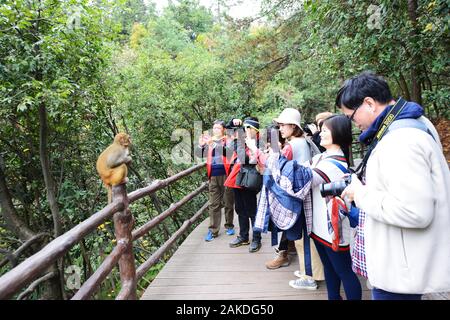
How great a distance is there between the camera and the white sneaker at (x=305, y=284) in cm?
247

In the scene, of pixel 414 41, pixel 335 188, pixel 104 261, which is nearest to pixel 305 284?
pixel 335 188

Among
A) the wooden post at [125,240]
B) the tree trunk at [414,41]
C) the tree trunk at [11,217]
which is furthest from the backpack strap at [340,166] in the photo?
the tree trunk at [11,217]

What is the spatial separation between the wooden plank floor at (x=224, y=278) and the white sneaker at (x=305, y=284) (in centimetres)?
3

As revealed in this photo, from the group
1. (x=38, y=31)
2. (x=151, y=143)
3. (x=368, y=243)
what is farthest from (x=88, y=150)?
(x=368, y=243)

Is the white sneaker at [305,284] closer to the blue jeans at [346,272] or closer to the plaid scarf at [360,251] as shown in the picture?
the blue jeans at [346,272]

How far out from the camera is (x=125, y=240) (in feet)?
6.74

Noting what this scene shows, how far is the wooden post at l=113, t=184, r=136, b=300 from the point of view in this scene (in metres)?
2.03

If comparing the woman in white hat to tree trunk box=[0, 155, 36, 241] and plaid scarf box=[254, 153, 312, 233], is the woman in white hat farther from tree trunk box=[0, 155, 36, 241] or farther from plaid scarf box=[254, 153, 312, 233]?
tree trunk box=[0, 155, 36, 241]

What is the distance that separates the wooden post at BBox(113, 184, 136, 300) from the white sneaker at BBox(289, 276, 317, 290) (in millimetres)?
1238

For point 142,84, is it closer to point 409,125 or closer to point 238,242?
point 238,242

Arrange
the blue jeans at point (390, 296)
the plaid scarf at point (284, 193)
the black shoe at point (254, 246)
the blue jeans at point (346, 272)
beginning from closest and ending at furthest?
the blue jeans at point (390, 296)
the blue jeans at point (346, 272)
the plaid scarf at point (284, 193)
the black shoe at point (254, 246)

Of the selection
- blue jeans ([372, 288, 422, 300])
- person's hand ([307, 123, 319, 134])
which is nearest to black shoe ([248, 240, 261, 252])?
person's hand ([307, 123, 319, 134])
